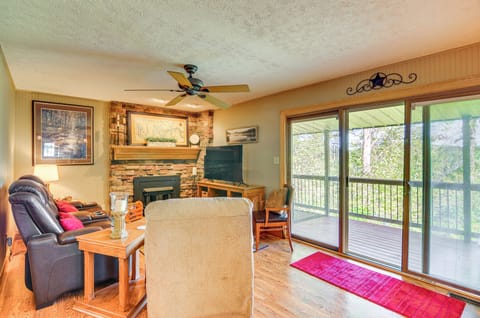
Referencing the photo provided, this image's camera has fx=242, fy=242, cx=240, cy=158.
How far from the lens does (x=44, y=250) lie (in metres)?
2.05

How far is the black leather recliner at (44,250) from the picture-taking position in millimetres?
2020

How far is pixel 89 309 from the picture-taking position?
6.67 ft

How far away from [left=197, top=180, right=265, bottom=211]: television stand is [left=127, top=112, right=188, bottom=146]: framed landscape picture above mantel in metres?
1.30

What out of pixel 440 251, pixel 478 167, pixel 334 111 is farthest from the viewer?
pixel 334 111

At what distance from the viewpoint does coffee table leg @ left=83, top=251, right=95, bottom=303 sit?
209 cm

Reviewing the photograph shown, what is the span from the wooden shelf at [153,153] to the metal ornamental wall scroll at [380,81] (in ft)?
11.9

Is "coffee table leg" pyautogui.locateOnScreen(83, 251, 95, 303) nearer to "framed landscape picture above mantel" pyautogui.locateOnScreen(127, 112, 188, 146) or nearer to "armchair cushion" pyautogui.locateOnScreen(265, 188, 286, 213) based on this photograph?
"armchair cushion" pyautogui.locateOnScreen(265, 188, 286, 213)

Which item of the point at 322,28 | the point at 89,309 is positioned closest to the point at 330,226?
the point at 322,28

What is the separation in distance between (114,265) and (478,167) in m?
3.69

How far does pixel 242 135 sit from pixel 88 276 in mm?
3435

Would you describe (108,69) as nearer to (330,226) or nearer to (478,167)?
(330,226)

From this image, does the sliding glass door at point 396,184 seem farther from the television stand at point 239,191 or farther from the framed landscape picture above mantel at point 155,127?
the framed landscape picture above mantel at point 155,127

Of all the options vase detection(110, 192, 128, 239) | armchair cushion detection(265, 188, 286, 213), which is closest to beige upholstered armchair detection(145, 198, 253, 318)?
vase detection(110, 192, 128, 239)

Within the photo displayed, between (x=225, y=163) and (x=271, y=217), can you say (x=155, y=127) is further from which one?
(x=271, y=217)
